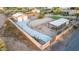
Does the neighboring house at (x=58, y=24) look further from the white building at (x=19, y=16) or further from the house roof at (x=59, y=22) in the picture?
the white building at (x=19, y=16)

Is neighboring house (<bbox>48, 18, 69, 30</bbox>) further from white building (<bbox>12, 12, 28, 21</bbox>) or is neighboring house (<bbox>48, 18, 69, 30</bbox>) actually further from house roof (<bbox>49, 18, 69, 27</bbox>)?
white building (<bbox>12, 12, 28, 21</bbox>)

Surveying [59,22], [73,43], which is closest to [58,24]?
[59,22]

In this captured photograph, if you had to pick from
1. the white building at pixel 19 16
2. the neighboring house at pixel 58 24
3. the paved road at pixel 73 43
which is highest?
the white building at pixel 19 16

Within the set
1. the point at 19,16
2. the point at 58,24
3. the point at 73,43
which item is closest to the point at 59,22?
the point at 58,24

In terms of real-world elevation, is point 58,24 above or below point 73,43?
above

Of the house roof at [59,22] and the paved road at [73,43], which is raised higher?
the house roof at [59,22]

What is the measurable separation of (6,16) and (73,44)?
677 millimetres

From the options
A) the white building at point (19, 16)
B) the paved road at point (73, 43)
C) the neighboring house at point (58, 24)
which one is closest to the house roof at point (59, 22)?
the neighboring house at point (58, 24)

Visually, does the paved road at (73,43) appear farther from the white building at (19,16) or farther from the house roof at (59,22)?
the white building at (19,16)

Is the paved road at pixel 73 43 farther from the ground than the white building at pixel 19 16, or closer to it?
closer to it

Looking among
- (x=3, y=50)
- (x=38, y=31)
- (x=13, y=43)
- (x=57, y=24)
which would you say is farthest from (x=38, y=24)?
(x=3, y=50)

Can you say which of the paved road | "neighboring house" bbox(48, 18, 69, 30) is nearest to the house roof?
"neighboring house" bbox(48, 18, 69, 30)

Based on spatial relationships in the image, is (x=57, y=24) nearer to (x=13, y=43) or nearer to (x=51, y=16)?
(x=51, y=16)

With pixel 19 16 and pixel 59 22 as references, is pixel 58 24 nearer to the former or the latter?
pixel 59 22
